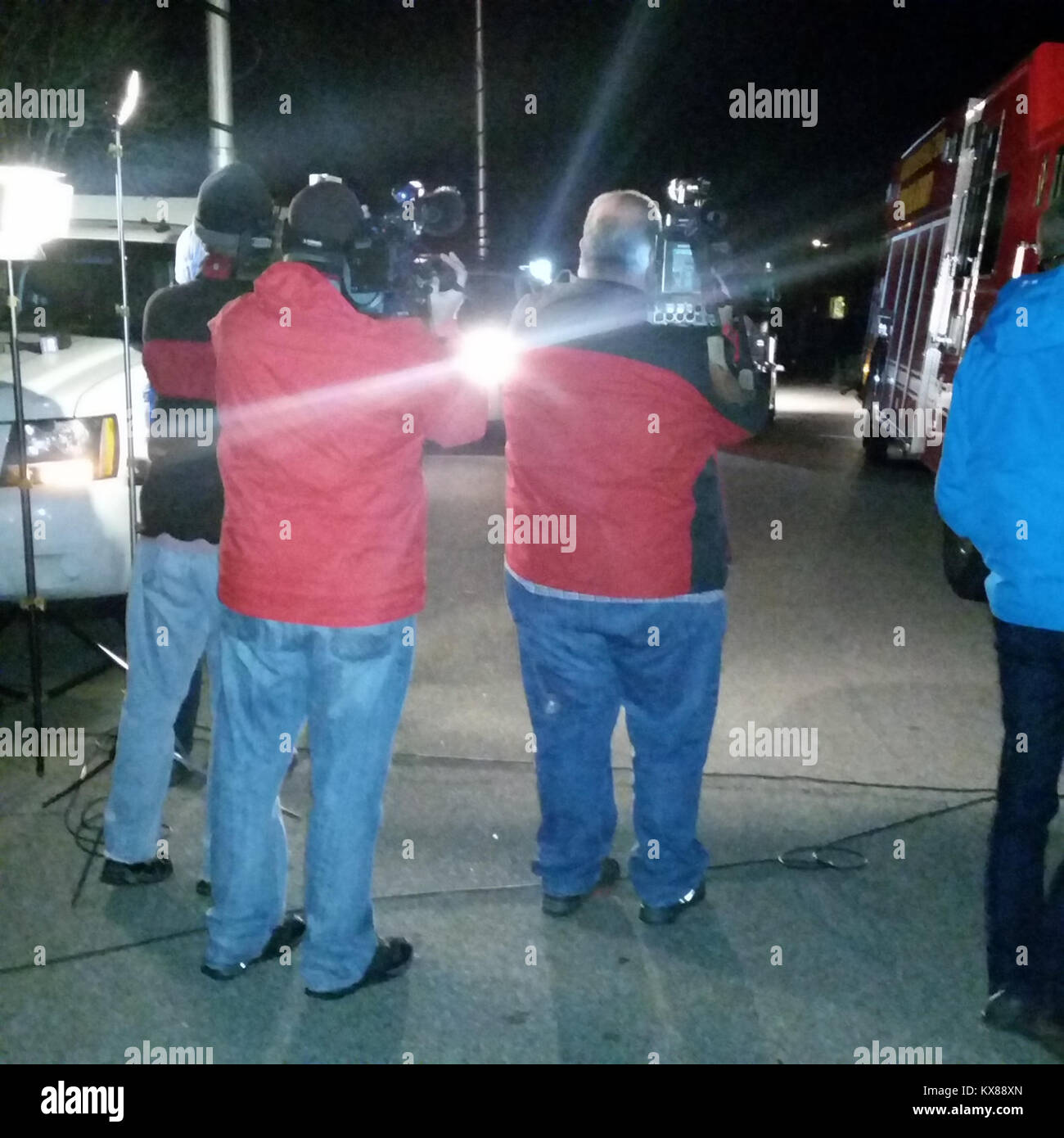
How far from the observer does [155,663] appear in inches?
141

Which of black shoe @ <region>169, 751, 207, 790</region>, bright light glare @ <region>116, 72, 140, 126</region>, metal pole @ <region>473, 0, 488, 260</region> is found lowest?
black shoe @ <region>169, 751, 207, 790</region>

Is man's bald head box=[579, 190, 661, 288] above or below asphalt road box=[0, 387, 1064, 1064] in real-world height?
above

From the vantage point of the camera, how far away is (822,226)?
4678 centimetres

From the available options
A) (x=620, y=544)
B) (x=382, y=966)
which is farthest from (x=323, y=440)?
(x=382, y=966)

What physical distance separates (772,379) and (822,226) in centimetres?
4667

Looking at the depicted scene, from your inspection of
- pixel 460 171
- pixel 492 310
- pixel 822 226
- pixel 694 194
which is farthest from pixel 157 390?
pixel 822 226

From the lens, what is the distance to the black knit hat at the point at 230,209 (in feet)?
11.4

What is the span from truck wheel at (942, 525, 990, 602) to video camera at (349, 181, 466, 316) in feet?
5.61

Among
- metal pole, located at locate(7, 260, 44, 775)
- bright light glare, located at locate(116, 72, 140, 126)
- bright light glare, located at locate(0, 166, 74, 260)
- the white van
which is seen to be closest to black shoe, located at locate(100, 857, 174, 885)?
metal pole, located at locate(7, 260, 44, 775)

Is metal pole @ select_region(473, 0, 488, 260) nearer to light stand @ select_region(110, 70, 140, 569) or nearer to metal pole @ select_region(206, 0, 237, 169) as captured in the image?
metal pole @ select_region(206, 0, 237, 169)

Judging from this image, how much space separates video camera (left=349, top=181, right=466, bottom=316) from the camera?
2.85m

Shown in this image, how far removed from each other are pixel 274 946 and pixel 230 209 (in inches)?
83.2

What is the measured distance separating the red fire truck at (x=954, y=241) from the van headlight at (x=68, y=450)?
357 cm
